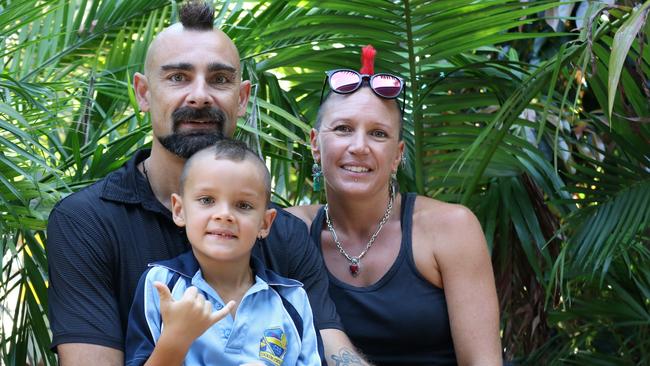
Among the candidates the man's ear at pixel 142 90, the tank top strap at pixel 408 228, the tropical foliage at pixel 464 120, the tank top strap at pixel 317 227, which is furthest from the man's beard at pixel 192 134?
the tank top strap at pixel 408 228

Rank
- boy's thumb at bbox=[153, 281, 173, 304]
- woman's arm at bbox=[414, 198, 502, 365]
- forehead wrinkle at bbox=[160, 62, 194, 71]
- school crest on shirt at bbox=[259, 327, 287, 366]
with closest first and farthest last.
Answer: boy's thumb at bbox=[153, 281, 173, 304] → school crest on shirt at bbox=[259, 327, 287, 366] → forehead wrinkle at bbox=[160, 62, 194, 71] → woman's arm at bbox=[414, 198, 502, 365]

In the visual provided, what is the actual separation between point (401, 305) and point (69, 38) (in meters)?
1.92

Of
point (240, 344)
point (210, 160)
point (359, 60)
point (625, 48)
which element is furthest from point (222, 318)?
point (359, 60)

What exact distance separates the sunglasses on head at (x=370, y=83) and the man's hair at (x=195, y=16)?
21.1 inches

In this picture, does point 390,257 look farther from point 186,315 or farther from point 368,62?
point 186,315

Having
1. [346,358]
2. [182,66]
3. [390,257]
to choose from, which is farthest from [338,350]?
[182,66]

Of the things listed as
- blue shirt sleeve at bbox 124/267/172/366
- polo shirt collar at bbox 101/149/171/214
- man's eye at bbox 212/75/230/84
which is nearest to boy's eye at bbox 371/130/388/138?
man's eye at bbox 212/75/230/84

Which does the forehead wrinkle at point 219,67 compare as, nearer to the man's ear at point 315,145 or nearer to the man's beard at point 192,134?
the man's beard at point 192,134

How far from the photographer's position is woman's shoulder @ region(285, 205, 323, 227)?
3.37 metres

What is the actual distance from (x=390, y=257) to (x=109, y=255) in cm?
101

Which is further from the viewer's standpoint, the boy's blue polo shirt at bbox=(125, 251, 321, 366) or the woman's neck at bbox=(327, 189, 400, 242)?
the woman's neck at bbox=(327, 189, 400, 242)

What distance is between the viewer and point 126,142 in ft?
10.8

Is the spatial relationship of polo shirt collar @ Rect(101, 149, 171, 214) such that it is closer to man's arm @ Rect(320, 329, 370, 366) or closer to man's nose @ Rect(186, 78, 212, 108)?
man's nose @ Rect(186, 78, 212, 108)

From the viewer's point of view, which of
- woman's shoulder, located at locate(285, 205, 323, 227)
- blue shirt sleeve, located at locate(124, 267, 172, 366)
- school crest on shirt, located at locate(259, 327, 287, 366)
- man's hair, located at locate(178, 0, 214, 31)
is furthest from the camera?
woman's shoulder, located at locate(285, 205, 323, 227)
